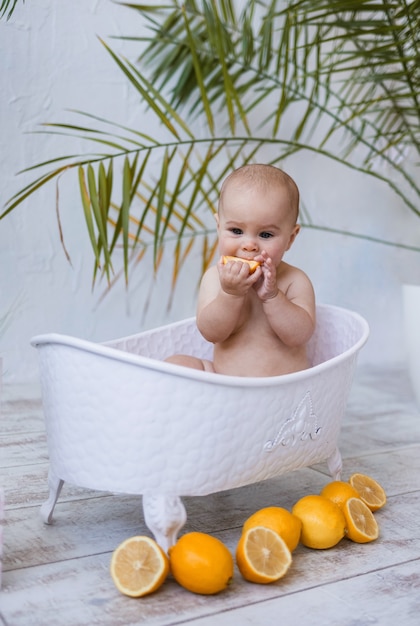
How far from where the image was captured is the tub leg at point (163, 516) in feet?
3.23

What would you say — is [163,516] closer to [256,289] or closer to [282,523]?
[282,523]

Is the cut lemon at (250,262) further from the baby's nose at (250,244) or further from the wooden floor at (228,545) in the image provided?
the wooden floor at (228,545)

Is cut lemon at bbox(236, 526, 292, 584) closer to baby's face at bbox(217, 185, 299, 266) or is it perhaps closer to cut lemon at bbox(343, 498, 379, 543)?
cut lemon at bbox(343, 498, 379, 543)

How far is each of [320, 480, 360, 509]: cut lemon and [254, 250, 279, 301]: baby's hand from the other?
0.33 m

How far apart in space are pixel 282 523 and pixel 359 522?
0.52 ft

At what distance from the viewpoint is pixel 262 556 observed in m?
0.96

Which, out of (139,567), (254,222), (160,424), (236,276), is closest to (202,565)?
(139,567)

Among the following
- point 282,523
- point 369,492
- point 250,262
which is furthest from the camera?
point 369,492

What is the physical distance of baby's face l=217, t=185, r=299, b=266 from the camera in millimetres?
1174

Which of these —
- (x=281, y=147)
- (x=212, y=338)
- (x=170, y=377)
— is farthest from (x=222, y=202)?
(x=281, y=147)

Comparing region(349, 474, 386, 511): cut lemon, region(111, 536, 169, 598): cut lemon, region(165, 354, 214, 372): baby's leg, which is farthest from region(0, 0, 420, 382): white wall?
region(111, 536, 169, 598): cut lemon

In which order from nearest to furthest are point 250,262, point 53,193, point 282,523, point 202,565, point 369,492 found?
point 202,565 < point 282,523 < point 250,262 < point 369,492 < point 53,193

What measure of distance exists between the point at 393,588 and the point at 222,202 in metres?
0.65

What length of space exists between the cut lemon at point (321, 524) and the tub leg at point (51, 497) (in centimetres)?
37
